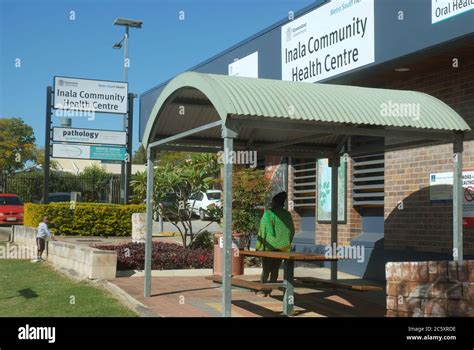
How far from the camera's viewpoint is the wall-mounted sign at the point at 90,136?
2422 centimetres

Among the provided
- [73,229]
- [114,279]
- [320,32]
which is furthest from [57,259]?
[320,32]

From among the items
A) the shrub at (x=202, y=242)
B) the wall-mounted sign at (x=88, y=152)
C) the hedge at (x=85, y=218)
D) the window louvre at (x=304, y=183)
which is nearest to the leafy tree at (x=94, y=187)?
the wall-mounted sign at (x=88, y=152)

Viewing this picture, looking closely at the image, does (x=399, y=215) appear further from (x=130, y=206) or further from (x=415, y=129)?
(x=130, y=206)

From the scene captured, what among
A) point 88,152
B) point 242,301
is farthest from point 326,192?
point 88,152

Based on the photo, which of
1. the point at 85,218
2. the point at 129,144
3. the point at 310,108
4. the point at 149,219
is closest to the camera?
the point at 310,108

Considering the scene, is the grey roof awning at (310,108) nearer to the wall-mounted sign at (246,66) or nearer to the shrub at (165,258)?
the shrub at (165,258)

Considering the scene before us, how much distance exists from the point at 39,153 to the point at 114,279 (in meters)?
59.8

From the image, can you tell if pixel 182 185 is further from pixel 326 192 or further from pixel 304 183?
pixel 326 192

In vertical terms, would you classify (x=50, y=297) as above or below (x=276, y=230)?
below

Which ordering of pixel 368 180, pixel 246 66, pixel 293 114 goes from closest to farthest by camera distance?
pixel 293 114 < pixel 368 180 < pixel 246 66

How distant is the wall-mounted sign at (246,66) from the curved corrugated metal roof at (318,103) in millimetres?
6854

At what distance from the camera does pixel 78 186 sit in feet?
112

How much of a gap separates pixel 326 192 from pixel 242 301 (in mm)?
5353

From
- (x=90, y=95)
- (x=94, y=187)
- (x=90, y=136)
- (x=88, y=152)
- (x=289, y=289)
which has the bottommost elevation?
(x=289, y=289)
